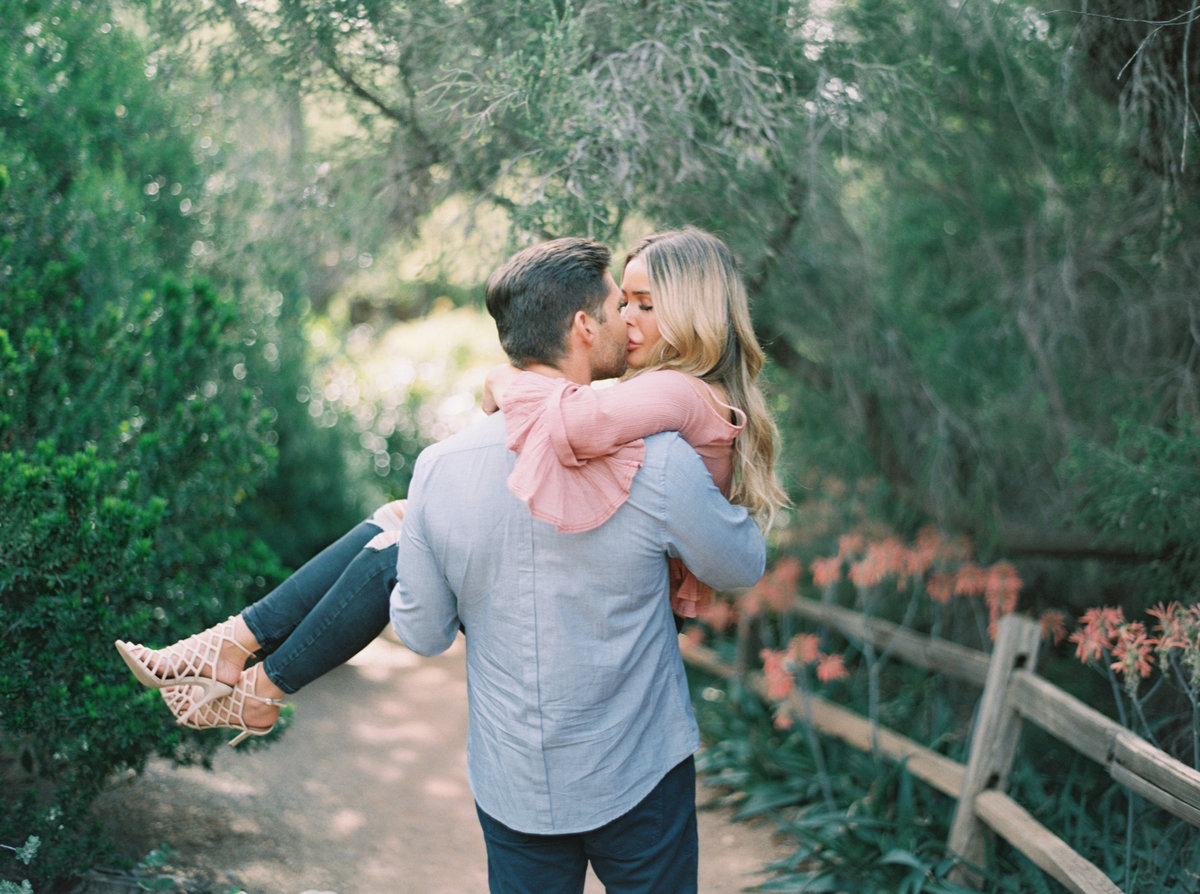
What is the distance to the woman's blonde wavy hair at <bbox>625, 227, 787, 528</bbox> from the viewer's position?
2006 mm

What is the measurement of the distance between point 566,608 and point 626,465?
11.9 inches

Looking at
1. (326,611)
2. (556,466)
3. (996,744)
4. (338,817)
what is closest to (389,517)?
(326,611)

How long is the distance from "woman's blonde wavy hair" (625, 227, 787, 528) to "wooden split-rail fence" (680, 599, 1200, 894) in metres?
1.35

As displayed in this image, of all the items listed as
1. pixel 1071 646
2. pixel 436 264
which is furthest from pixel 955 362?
pixel 436 264

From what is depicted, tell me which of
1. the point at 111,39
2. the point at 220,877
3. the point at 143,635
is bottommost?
the point at 220,877

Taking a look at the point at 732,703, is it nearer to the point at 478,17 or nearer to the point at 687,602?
the point at 687,602

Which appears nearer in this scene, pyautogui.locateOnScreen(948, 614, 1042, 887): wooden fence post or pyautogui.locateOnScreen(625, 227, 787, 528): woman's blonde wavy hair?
pyautogui.locateOnScreen(625, 227, 787, 528): woman's blonde wavy hair

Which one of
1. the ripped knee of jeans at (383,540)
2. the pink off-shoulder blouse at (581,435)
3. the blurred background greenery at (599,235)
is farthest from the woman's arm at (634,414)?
the blurred background greenery at (599,235)

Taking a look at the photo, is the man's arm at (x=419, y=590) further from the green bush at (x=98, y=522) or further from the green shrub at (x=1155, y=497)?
the green shrub at (x=1155, y=497)

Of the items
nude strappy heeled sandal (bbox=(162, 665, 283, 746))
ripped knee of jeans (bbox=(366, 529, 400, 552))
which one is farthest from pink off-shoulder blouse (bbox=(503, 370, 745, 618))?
nude strappy heeled sandal (bbox=(162, 665, 283, 746))

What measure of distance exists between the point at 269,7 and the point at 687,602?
A: 8.24ft

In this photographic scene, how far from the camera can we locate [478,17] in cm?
293

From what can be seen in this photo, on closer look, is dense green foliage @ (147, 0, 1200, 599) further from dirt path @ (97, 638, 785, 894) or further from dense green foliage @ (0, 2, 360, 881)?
dirt path @ (97, 638, 785, 894)

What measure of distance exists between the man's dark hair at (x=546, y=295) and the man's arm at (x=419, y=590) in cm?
32
